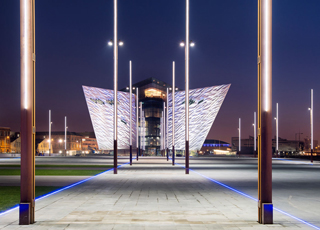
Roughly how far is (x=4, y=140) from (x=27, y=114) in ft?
418

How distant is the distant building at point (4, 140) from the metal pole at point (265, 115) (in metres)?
126

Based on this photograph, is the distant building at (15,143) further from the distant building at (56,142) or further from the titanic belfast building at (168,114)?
the titanic belfast building at (168,114)

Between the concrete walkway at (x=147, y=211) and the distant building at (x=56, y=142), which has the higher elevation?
the concrete walkway at (x=147, y=211)

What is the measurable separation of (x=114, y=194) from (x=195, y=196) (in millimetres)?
2569

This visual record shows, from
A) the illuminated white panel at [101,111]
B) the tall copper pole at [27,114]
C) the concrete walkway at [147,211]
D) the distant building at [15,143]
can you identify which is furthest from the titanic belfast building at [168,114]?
the distant building at [15,143]

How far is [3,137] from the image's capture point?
12469 cm

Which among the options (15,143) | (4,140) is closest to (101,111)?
(4,140)

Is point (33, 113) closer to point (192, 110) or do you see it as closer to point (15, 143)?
point (192, 110)

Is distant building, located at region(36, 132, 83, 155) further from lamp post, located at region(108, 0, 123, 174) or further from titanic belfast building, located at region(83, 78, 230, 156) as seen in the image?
lamp post, located at region(108, 0, 123, 174)

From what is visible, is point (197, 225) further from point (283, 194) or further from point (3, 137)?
point (3, 137)

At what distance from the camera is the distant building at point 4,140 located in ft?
405

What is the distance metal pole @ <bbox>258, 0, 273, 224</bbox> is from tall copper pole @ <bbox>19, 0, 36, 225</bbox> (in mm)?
4541

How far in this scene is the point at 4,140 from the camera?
125 metres

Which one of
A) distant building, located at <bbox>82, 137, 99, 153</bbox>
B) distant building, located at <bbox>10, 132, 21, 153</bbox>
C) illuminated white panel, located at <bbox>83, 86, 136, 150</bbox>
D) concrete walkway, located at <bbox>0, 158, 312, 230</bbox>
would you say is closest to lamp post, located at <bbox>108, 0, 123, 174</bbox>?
concrete walkway, located at <bbox>0, 158, 312, 230</bbox>
